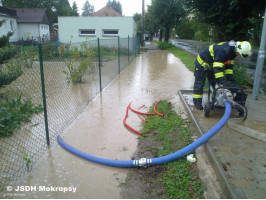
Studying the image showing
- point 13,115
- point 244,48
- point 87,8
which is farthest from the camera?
point 87,8

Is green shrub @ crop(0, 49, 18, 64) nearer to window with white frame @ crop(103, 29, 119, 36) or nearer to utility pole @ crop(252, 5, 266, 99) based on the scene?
utility pole @ crop(252, 5, 266, 99)

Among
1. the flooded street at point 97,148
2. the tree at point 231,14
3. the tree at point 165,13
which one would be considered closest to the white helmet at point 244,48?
the flooded street at point 97,148

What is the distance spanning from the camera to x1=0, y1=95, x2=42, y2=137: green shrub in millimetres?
4426

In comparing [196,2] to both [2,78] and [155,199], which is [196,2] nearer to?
[2,78]

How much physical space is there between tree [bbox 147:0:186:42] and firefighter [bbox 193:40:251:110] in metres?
24.1

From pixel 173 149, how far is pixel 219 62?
203 centimetres

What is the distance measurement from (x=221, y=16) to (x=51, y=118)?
5919mm

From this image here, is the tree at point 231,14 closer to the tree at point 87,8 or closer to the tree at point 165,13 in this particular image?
the tree at point 165,13

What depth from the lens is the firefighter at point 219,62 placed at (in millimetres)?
4438

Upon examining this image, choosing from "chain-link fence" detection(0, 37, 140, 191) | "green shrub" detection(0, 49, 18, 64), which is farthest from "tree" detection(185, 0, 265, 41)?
"green shrub" detection(0, 49, 18, 64)

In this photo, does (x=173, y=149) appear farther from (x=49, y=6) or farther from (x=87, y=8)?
(x=87, y=8)

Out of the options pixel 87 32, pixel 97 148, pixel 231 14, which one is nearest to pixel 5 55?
pixel 97 148

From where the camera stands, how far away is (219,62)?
181 inches

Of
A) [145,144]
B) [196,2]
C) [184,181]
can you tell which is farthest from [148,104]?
[196,2]
